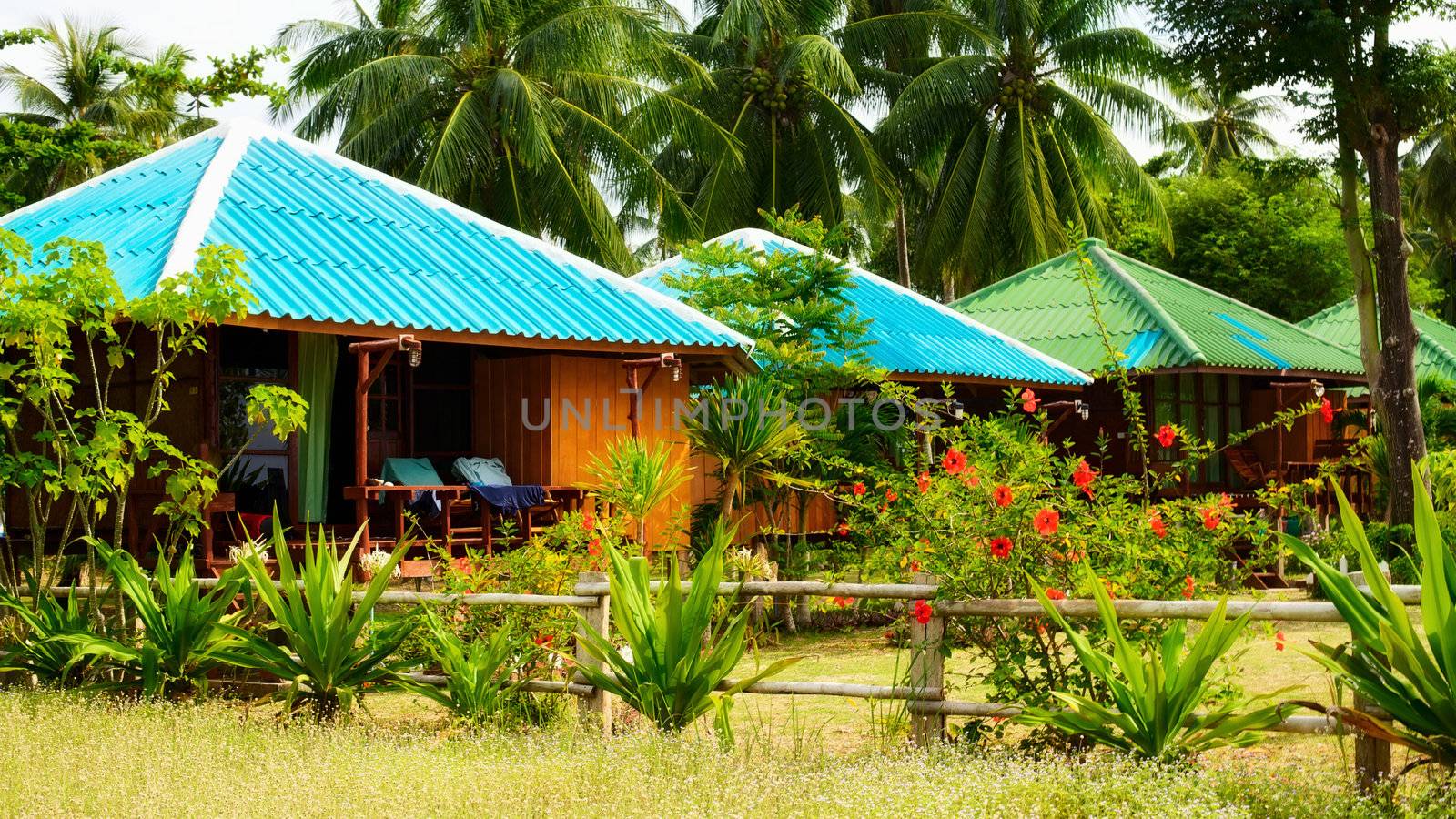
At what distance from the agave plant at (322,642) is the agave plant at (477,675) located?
0.25 meters

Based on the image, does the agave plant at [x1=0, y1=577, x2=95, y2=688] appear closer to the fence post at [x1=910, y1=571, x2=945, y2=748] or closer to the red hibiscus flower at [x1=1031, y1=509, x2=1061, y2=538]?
the fence post at [x1=910, y1=571, x2=945, y2=748]

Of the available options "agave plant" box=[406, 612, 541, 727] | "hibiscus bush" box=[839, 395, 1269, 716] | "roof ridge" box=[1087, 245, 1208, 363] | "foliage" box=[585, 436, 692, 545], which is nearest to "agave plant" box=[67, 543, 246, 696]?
"agave plant" box=[406, 612, 541, 727]

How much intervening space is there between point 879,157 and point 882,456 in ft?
46.5

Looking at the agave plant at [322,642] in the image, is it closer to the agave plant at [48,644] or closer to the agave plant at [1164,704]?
the agave plant at [48,644]

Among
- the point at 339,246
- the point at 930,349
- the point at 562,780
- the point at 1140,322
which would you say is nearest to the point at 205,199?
the point at 339,246

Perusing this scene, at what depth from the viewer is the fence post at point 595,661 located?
24.2 feet

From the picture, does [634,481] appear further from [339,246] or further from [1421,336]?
[1421,336]

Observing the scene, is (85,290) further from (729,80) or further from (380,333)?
(729,80)

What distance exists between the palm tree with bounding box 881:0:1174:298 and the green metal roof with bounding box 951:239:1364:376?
2.41 m

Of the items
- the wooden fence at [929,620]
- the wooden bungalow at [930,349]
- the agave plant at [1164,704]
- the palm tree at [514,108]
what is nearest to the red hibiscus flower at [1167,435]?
the wooden fence at [929,620]

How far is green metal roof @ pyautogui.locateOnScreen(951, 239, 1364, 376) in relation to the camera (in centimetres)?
2084

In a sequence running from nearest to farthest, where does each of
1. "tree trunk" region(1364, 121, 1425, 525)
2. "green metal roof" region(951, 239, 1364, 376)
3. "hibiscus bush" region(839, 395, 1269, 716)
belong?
"hibiscus bush" region(839, 395, 1269, 716), "tree trunk" region(1364, 121, 1425, 525), "green metal roof" region(951, 239, 1364, 376)

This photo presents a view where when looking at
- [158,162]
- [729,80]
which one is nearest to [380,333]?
[158,162]

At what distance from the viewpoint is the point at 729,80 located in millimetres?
28156
